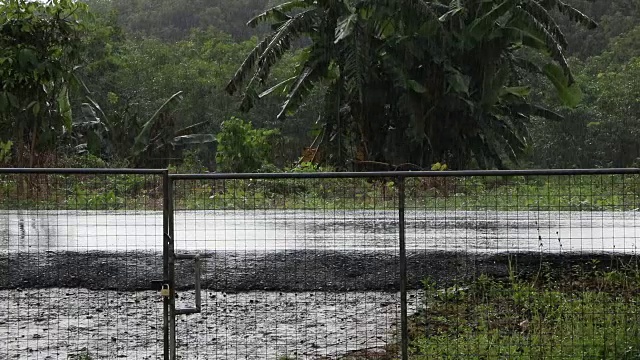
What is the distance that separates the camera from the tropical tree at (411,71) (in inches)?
891

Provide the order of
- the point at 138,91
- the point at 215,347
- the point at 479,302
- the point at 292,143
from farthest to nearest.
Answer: the point at 138,91, the point at 292,143, the point at 479,302, the point at 215,347

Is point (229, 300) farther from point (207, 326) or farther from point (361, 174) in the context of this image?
point (361, 174)

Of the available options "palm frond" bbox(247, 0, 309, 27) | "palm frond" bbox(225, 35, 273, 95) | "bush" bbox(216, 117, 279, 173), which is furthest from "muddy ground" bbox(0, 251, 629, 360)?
"bush" bbox(216, 117, 279, 173)

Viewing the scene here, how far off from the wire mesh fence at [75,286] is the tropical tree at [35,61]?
4.75 metres

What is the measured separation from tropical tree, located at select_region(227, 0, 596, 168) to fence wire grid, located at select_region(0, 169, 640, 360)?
38.6 ft

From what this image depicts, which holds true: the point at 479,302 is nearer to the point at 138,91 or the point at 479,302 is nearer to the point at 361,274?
the point at 361,274

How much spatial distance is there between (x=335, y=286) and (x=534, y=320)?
2.14m

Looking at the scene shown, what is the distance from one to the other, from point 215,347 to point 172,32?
7485 centimetres

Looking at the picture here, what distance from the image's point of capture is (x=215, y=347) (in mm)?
7801

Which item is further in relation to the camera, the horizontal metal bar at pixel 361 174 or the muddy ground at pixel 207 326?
the muddy ground at pixel 207 326

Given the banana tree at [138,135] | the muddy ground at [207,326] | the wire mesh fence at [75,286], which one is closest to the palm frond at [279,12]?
the banana tree at [138,135]

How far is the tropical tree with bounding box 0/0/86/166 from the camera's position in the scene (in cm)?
1513

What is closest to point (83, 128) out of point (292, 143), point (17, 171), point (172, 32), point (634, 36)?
point (292, 143)

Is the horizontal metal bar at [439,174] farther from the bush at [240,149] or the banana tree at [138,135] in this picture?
the banana tree at [138,135]
